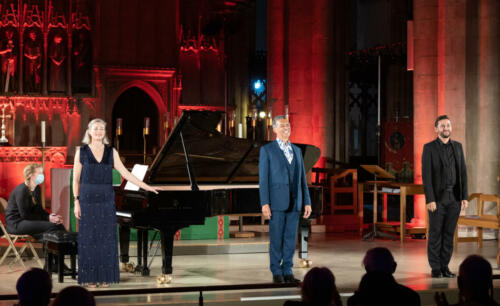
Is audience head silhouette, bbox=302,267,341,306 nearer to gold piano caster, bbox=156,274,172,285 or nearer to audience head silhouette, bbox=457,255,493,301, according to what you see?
audience head silhouette, bbox=457,255,493,301

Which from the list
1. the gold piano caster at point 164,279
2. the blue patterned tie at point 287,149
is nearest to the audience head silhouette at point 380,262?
the blue patterned tie at point 287,149

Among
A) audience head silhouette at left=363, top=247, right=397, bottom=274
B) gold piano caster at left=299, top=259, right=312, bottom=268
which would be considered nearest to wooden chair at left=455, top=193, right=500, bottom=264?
gold piano caster at left=299, top=259, right=312, bottom=268

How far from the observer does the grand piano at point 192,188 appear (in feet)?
23.2

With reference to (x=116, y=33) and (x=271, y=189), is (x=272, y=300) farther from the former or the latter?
(x=116, y=33)

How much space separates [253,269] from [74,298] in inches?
221

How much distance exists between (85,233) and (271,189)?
1.74 meters

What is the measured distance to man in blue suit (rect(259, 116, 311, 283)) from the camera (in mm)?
6863

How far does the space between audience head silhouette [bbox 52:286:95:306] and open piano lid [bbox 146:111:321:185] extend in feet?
14.6

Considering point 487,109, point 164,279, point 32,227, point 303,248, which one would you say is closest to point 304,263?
point 303,248

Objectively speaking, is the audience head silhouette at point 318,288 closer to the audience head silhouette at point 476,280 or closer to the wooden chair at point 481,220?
the audience head silhouette at point 476,280

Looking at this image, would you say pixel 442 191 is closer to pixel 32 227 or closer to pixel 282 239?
pixel 282 239

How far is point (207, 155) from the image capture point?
8.58m

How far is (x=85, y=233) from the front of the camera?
6.89 m

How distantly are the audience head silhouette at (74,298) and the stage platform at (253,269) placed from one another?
2483mm
